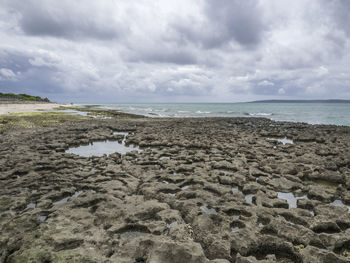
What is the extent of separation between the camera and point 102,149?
1438 cm

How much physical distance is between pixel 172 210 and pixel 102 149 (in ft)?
31.7

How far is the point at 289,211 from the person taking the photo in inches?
233

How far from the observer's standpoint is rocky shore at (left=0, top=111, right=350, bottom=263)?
4.31 meters

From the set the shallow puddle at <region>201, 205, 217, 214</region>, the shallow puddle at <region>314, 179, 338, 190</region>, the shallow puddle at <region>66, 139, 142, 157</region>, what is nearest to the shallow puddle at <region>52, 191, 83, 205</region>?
the shallow puddle at <region>201, 205, 217, 214</region>

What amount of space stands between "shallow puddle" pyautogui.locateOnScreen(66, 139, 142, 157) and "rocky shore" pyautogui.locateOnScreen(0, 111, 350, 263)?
6.03ft

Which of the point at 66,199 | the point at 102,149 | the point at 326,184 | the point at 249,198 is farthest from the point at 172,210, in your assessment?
the point at 102,149

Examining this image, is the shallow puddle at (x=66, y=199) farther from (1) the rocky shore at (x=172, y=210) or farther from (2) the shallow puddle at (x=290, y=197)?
(2) the shallow puddle at (x=290, y=197)

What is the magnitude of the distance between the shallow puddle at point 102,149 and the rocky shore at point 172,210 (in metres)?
1.84

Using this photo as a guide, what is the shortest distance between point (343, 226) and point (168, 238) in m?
4.33

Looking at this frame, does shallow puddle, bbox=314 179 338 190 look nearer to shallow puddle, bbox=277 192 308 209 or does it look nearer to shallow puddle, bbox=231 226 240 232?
shallow puddle, bbox=277 192 308 209

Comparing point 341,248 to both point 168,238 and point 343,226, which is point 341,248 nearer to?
point 343,226

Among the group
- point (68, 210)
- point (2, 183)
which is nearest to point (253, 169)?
point (68, 210)

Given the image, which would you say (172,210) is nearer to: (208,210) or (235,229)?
(208,210)

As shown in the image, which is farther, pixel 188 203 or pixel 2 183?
pixel 2 183
